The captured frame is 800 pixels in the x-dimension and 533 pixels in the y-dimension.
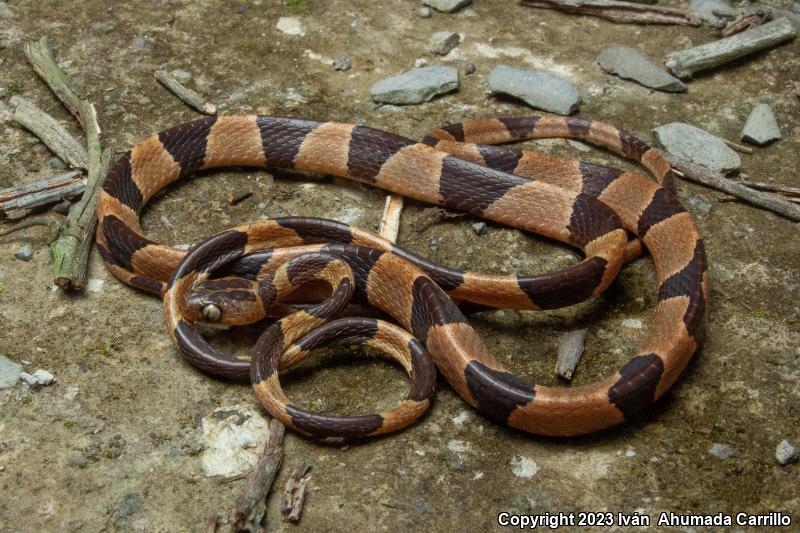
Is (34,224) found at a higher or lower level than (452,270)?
lower

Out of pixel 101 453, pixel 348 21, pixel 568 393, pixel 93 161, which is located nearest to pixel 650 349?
pixel 568 393

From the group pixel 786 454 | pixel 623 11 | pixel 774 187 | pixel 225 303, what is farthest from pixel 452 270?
pixel 623 11

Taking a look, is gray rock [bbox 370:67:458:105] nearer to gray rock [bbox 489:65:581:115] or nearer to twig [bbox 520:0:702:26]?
gray rock [bbox 489:65:581:115]

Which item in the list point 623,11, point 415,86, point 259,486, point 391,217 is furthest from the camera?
point 623,11

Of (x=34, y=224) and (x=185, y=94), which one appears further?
(x=185, y=94)

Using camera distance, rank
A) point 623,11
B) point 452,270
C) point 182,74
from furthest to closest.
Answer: point 623,11 → point 182,74 → point 452,270

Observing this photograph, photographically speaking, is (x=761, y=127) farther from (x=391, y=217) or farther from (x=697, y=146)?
(x=391, y=217)
